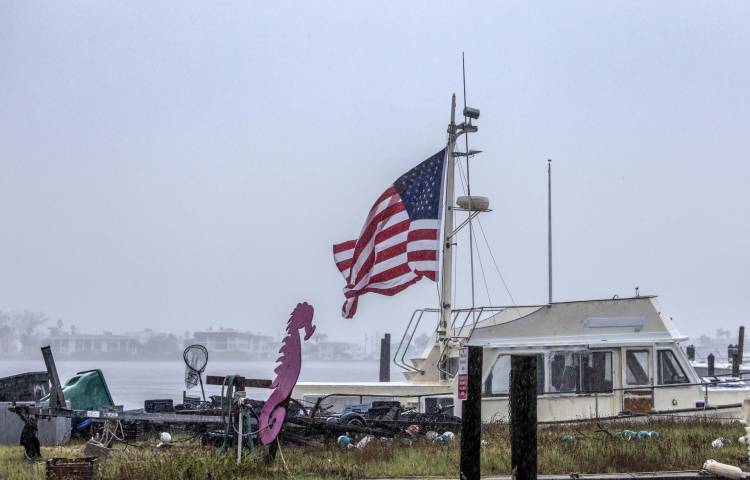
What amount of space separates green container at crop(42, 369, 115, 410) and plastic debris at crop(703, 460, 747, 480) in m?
12.4

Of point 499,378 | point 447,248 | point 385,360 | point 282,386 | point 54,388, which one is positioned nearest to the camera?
point 282,386

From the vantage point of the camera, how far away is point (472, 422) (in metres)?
12.2

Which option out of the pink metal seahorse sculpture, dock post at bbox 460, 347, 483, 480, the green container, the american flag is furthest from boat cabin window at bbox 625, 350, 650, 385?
the green container

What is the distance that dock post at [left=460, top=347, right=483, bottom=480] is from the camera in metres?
12.2

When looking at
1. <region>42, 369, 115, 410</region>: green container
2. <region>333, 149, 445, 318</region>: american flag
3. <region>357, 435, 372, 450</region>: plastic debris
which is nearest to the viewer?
<region>357, 435, 372, 450</region>: plastic debris

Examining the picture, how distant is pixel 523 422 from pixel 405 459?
2633 mm

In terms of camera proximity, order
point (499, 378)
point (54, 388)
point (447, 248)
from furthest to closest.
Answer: point (447, 248), point (499, 378), point (54, 388)

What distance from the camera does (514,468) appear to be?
39.4ft

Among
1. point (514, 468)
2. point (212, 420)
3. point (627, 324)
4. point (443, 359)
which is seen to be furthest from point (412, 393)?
point (514, 468)

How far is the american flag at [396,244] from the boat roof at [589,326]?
7.58 ft

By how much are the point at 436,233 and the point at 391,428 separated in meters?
7.15

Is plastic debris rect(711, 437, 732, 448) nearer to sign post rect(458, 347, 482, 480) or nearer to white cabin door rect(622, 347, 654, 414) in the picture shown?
sign post rect(458, 347, 482, 480)

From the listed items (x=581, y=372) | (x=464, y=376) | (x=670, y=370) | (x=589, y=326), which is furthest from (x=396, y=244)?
(x=464, y=376)

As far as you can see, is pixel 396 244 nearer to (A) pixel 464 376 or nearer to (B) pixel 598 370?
(B) pixel 598 370
